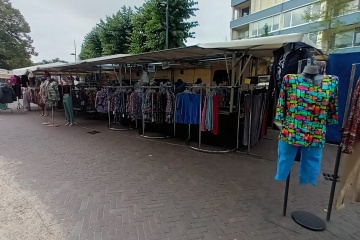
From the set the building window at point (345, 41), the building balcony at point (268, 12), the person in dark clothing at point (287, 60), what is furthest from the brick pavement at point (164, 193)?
the building balcony at point (268, 12)

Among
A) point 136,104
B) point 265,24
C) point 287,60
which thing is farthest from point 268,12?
point 287,60

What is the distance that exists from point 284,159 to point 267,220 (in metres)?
0.78

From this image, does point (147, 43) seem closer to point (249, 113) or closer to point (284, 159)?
point (249, 113)

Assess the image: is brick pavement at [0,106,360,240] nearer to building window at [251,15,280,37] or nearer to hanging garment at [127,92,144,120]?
hanging garment at [127,92,144,120]

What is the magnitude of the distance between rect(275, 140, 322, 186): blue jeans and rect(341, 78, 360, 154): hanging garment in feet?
0.91

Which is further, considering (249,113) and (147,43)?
(147,43)

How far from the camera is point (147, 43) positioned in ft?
40.9

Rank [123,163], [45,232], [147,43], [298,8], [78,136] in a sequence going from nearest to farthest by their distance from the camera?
[45,232]
[123,163]
[78,136]
[147,43]
[298,8]

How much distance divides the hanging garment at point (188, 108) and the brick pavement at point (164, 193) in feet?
2.51

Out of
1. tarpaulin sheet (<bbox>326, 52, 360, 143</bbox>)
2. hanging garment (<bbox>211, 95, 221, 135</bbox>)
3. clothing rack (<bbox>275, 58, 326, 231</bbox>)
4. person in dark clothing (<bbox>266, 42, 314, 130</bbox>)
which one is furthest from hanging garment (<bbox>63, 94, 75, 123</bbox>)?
tarpaulin sheet (<bbox>326, 52, 360, 143</bbox>)

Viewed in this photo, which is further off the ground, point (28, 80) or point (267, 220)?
point (28, 80)

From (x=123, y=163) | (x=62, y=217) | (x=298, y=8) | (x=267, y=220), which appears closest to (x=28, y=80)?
(x=123, y=163)

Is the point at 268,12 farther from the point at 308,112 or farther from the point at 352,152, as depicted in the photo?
the point at 352,152

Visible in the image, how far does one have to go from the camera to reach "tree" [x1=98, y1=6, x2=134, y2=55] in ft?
50.8
